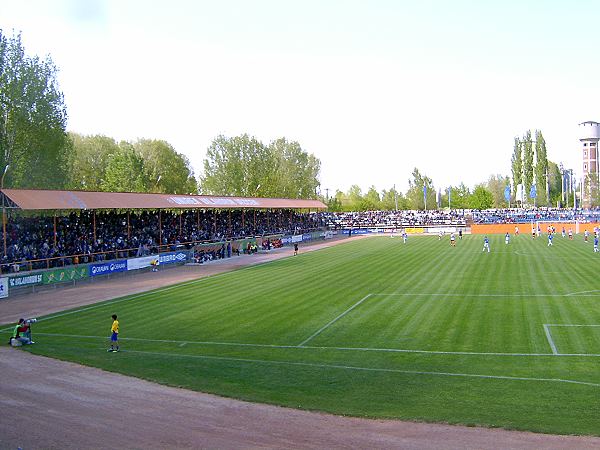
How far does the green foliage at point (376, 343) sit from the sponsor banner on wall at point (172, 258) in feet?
41.4

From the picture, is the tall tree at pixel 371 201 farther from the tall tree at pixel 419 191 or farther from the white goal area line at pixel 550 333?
the white goal area line at pixel 550 333

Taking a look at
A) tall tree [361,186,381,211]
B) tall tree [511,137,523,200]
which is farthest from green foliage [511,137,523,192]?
tall tree [361,186,381,211]

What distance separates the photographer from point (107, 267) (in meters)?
41.8

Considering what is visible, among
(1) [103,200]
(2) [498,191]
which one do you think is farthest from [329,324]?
(2) [498,191]

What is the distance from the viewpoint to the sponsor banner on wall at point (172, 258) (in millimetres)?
49250

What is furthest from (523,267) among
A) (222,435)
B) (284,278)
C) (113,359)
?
(222,435)

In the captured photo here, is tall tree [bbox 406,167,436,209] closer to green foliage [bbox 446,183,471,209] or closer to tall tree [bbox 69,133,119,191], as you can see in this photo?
green foliage [bbox 446,183,471,209]

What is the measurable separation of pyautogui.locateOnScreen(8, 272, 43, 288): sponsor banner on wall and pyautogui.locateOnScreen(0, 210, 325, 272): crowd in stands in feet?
4.15

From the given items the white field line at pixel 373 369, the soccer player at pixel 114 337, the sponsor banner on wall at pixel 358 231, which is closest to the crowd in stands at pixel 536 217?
the sponsor banner on wall at pixel 358 231

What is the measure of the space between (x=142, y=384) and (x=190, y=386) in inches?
57.2

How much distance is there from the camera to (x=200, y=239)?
2344 inches

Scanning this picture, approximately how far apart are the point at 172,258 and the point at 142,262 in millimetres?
4796

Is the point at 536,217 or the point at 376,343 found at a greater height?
the point at 536,217

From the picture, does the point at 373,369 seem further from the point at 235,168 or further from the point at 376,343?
the point at 235,168
